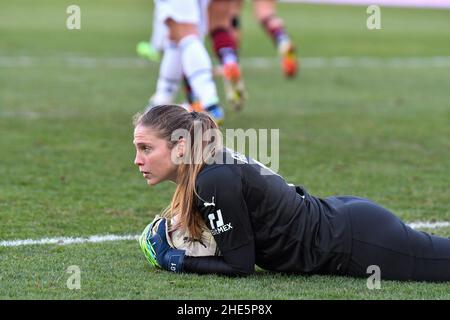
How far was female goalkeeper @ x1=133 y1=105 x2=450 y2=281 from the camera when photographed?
461cm

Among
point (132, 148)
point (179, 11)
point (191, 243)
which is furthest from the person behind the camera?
point (132, 148)

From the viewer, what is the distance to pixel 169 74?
9406mm

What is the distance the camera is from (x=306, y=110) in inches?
446

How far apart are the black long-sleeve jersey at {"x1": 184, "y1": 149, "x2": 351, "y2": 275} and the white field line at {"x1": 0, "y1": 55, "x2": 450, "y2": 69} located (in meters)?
10.3

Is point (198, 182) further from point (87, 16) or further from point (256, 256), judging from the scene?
point (87, 16)

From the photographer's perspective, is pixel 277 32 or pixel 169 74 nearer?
pixel 169 74

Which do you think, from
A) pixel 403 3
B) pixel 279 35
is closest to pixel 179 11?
pixel 279 35

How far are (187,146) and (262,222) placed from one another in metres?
0.48

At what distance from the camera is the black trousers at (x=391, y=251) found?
15.4 feet

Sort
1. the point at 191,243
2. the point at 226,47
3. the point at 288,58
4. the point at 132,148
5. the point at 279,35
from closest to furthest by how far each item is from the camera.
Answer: the point at 191,243 < the point at 132,148 < the point at 226,47 < the point at 279,35 < the point at 288,58

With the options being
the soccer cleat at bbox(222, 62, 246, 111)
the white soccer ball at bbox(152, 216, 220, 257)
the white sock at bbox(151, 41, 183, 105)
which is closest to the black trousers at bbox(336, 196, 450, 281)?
the white soccer ball at bbox(152, 216, 220, 257)

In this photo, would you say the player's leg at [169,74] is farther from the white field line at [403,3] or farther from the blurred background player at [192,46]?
the white field line at [403,3]

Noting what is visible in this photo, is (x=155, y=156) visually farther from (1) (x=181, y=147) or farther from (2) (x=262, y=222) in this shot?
(2) (x=262, y=222)

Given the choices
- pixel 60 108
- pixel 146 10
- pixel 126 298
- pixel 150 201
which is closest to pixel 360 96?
pixel 60 108
